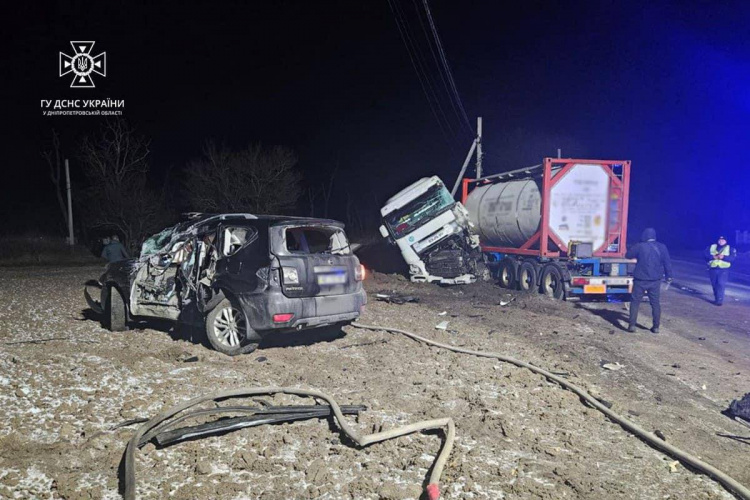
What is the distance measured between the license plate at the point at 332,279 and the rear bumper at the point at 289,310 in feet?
0.57

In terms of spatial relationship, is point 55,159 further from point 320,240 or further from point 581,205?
point 320,240

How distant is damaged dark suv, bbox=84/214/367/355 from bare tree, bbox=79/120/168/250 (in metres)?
21.1

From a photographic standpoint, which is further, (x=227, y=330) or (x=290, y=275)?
(x=227, y=330)

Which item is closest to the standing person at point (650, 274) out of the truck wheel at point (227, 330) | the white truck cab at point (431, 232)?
the white truck cab at point (431, 232)

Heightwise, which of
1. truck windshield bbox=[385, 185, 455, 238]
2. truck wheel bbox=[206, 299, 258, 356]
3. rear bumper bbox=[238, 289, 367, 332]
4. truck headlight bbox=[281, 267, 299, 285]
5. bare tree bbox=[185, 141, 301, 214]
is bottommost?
truck wheel bbox=[206, 299, 258, 356]

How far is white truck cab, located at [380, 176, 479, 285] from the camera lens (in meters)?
14.1

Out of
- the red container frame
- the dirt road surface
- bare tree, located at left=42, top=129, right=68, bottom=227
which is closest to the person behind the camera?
the dirt road surface

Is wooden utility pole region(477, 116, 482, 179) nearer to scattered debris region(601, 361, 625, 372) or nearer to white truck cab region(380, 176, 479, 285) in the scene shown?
white truck cab region(380, 176, 479, 285)

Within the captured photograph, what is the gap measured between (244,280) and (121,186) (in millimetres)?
23750

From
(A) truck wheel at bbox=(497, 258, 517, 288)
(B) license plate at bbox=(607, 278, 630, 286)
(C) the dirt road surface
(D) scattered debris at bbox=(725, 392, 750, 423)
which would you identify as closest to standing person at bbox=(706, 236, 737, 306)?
(B) license plate at bbox=(607, 278, 630, 286)

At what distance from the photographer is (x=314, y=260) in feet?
21.7

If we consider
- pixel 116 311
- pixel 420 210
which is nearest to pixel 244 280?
pixel 116 311

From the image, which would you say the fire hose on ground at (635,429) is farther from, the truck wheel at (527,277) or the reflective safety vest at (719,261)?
the reflective safety vest at (719,261)

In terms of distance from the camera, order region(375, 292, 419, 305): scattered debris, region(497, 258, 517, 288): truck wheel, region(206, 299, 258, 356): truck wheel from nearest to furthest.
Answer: region(206, 299, 258, 356): truck wheel
region(375, 292, 419, 305): scattered debris
region(497, 258, 517, 288): truck wheel
